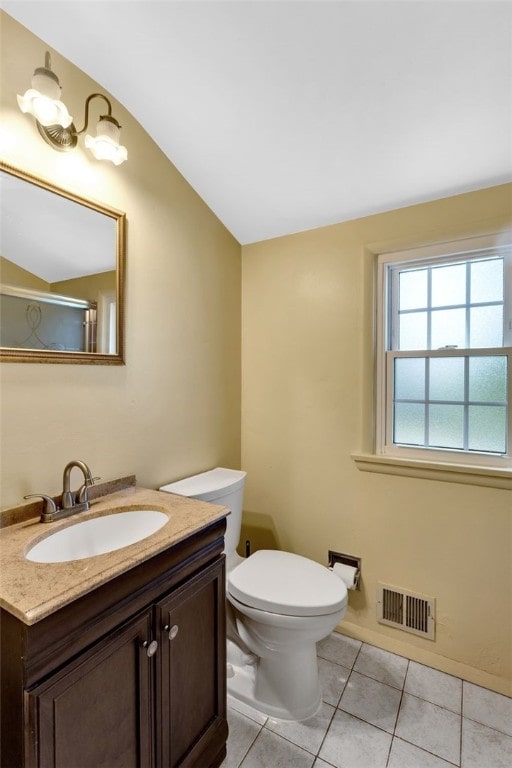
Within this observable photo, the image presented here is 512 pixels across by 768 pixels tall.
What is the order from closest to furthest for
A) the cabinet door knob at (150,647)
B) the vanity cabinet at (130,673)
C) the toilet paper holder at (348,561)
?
1. the vanity cabinet at (130,673)
2. the cabinet door knob at (150,647)
3. the toilet paper holder at (348,561)

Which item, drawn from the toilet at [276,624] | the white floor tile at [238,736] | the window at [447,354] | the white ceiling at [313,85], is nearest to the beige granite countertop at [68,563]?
the toilet at [276,624]

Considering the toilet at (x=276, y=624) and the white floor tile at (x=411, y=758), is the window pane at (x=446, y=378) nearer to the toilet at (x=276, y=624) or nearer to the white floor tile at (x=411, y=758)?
the toilet at (x=276, y=624)

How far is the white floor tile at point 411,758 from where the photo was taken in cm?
119

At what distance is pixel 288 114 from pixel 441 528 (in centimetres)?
183

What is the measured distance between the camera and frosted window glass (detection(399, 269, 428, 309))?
173cm

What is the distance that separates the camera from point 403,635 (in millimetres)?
1678

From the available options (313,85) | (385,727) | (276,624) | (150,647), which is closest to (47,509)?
(150,647)

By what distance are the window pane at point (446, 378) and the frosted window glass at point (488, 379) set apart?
0.04 meters

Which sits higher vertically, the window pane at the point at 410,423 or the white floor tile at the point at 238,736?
the window pane at the point at 410,423

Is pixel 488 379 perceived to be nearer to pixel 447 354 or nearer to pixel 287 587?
pixel 447 354

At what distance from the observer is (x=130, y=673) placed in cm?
88

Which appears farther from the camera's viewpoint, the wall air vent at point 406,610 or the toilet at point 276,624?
the wall air vent at point 406,610

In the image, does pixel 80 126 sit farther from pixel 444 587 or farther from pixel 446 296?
pixel 444 587

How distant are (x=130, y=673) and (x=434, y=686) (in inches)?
53.3
